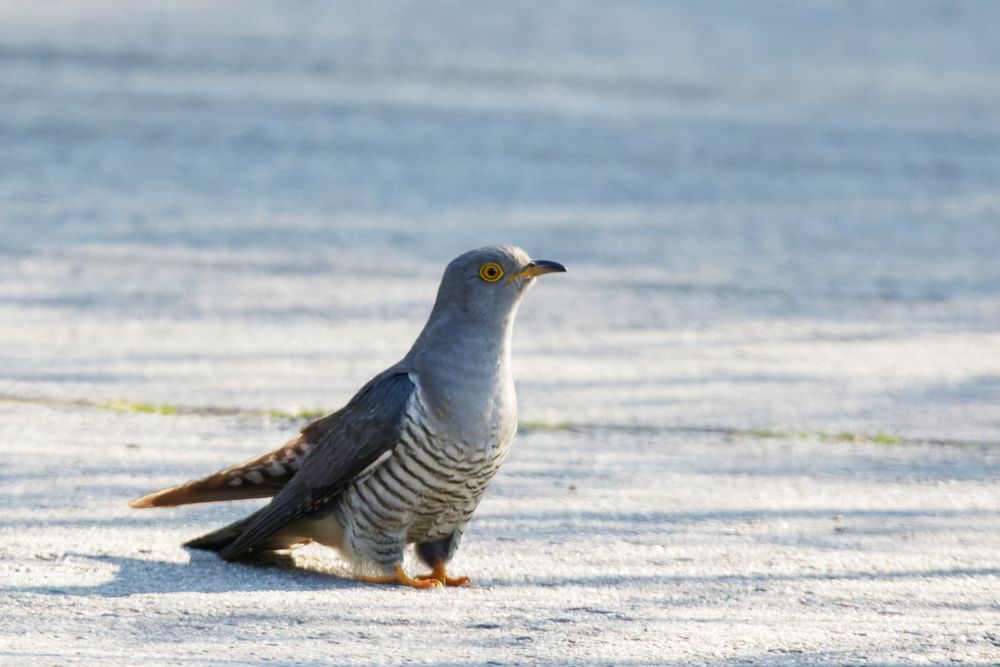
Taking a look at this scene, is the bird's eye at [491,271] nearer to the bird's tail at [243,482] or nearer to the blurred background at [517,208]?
the bird's tail at [243,482]

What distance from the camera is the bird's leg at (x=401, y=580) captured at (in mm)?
4703

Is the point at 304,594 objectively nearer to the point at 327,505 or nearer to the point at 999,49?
the point at 327,505

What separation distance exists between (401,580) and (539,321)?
3802 mm

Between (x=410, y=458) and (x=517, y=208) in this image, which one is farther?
(x=517, y=208)

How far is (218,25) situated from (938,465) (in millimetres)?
12350

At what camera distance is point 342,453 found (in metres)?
4.62

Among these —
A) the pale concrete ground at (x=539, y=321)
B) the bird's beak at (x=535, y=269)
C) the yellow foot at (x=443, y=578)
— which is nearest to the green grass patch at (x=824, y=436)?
the pale concrete ground at (x=539, y=321)

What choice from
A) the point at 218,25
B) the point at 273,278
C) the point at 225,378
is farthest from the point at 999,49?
the point at 225,378

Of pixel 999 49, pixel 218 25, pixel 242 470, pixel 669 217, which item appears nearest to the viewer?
pixel 242 470

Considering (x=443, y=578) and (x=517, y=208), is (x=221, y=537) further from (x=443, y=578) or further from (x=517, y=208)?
(x=517, y=208)

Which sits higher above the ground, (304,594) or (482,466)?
(482,466)

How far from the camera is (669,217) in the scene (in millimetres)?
10797

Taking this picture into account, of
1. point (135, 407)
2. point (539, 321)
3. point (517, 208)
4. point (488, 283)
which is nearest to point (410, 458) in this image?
point (488, 283)

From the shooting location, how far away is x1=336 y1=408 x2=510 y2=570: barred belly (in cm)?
448
